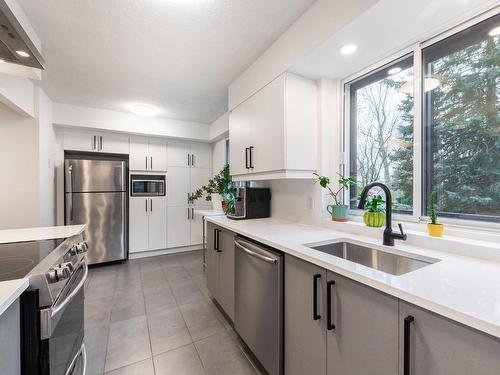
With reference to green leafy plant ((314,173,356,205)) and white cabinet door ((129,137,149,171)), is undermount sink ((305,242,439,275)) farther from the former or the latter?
white cabinet door ((129,137,149,171))

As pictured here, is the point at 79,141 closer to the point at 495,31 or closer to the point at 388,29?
the point at 388,29

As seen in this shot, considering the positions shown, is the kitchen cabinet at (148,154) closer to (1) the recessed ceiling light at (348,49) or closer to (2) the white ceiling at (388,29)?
(2) the white ceiling at (388,29)

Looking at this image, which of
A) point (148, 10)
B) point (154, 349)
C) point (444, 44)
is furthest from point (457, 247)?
point (148, 10)

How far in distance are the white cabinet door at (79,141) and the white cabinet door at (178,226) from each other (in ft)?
5.27

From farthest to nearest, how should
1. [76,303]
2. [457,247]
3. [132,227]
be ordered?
[132,227] → [76,303] → [457,247]

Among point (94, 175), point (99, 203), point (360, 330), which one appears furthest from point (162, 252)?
point (360, 330)

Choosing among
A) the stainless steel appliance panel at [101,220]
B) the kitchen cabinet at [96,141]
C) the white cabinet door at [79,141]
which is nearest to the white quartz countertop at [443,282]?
the stainless steel appliance panel at [101,220]

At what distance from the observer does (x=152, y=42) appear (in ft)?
6.22

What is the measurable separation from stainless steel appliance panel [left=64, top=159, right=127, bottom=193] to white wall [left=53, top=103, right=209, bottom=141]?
542 millimetres

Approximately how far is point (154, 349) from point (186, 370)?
37cm

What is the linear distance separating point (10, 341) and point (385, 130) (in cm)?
229

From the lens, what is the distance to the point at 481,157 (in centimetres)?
126

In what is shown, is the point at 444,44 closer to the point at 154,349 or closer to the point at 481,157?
the point at 481,157

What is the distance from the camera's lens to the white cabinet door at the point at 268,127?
186 centimetres
